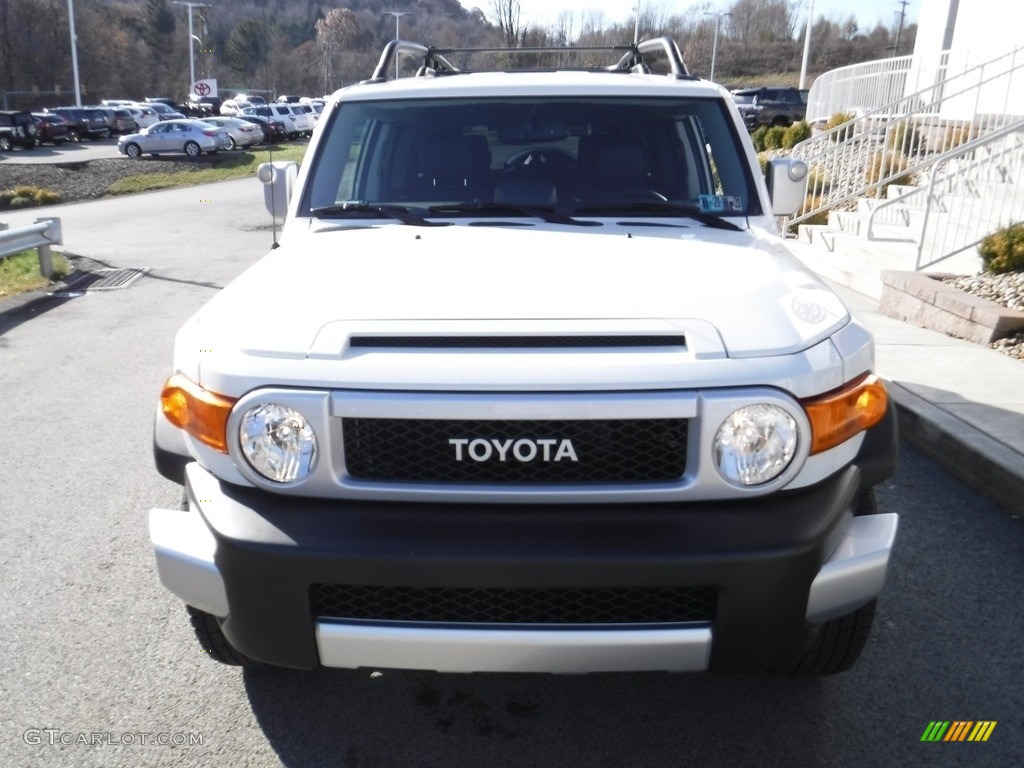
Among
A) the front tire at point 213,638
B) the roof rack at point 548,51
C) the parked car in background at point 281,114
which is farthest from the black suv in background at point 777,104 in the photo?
the front tire at point 213,638

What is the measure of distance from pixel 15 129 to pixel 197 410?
4283 cm

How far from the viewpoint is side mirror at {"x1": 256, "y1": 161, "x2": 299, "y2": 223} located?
153 inches

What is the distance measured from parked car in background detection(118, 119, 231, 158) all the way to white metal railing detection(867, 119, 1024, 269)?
1237 inches

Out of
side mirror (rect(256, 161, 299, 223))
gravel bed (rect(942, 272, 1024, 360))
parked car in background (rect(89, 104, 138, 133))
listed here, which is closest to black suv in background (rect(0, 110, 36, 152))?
parked car in background (rect(89, 104, 138, 133))

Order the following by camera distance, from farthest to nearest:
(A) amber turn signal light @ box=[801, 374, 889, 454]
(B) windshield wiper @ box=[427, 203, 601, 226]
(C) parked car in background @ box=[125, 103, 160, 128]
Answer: (C) parked car in background @ box=[125, 103, 160, 128], (B) windshield wiper @ box=[427, 203, 601, 226], (A) amber turn signal light @ box=[801, 374, 889, 454]

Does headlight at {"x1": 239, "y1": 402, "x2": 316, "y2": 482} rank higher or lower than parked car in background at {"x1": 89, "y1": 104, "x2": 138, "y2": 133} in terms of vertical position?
higher

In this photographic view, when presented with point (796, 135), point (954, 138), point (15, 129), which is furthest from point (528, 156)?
point (15, 129)

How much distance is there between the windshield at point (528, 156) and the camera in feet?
12.2

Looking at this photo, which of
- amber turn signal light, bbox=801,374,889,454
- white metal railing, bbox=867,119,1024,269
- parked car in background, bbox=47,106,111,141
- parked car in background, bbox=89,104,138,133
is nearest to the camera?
amber turn signal light, bbox=801,374,889,454

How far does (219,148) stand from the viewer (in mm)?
37094

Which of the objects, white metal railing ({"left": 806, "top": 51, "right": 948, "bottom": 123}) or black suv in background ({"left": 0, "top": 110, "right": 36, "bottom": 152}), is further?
black suv in background ({"left": 0, "top": 110, "right": 36, "bottom": 152})

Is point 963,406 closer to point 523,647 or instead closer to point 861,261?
point 523,647

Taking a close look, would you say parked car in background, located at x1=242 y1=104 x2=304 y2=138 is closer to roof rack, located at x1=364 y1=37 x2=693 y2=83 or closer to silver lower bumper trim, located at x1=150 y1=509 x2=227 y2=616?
roof rack, located at x1=364 y1=37 x2=693 y2=83

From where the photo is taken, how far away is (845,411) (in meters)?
2.42
